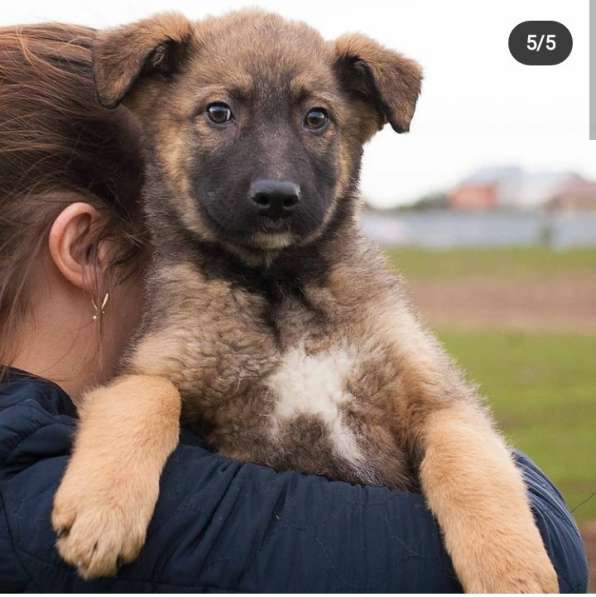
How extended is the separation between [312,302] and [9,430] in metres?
1.11

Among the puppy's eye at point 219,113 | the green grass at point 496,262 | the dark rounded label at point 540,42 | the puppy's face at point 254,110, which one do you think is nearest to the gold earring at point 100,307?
the puppy's face at point 254,110

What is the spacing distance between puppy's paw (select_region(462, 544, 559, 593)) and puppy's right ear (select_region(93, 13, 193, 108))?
181 centimetres

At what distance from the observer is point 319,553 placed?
8.59ft

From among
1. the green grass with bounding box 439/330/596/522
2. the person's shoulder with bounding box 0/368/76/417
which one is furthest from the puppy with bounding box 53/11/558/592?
the green grass with bounding box 439/330/596/522

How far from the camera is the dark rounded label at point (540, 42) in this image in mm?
3906

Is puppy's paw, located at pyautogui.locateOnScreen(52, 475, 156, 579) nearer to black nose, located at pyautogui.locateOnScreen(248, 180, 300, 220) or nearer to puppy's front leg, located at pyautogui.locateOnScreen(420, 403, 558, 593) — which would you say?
puppy's front leg, located at pyautogui.locateOnScreen(420, 403, 558, 593)

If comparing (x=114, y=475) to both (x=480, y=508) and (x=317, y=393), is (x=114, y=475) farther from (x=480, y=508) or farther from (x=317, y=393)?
(x=480, y=508)

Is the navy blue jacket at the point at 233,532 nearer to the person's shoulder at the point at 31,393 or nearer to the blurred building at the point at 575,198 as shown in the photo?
the person's shoulder at the point at 31,393

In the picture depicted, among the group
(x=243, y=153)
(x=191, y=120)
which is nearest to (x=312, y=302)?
(x=243, y=153)

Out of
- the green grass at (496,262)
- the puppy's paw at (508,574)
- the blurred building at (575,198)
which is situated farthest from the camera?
the blurred building at (575,198)

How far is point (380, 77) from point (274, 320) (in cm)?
100

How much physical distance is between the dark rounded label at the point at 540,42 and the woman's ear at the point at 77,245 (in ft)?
5.72

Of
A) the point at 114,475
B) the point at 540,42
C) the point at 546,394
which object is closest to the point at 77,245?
the point at 114,475

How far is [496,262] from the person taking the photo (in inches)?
1211
